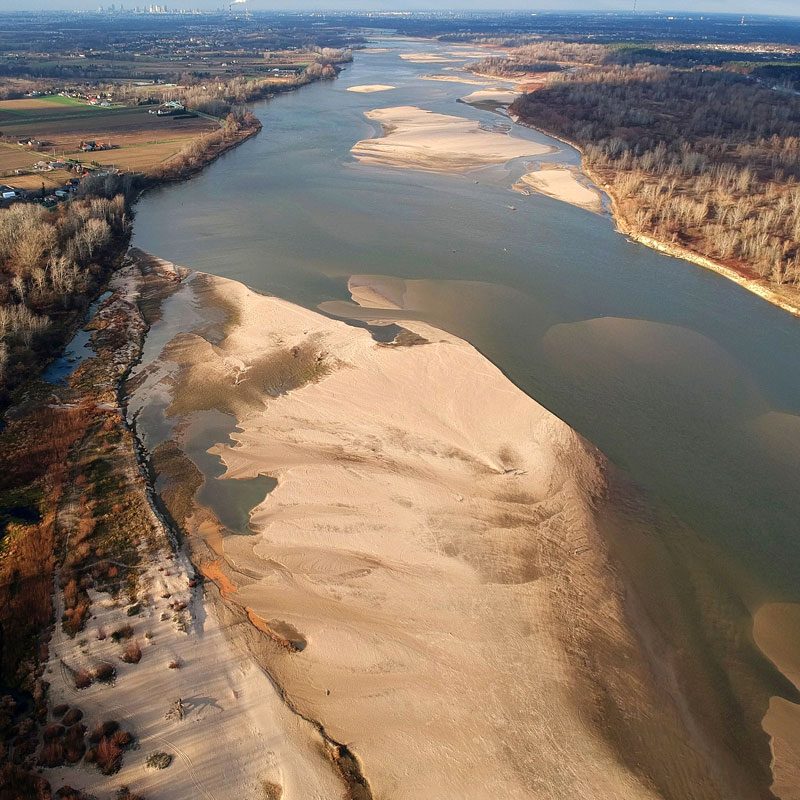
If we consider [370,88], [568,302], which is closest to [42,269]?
[568,302]

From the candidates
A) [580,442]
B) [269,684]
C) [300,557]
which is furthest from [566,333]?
[269,684]

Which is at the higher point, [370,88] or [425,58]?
[425,58]

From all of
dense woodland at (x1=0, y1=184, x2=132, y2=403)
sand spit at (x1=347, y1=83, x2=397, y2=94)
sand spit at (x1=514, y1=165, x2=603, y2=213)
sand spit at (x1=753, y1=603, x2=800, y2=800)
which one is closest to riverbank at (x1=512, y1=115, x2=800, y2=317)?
sand spit at (x1=514, y1=165, x2=603, y2=213)

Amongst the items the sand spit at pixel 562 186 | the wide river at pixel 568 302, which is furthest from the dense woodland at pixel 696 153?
the wide river at pixel 568 302

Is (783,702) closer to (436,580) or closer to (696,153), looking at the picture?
(436,580)

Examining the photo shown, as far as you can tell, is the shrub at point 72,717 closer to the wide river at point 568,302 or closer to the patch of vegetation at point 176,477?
the patch of vegetation at point 176,477

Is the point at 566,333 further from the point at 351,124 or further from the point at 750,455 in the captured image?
the point at 351,124

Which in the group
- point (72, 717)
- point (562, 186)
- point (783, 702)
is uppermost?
point (562, 186)

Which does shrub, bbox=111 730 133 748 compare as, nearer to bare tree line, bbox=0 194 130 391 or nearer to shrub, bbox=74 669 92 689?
shrub, bbox=74 669 92 689

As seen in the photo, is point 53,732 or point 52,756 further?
point 53,732
